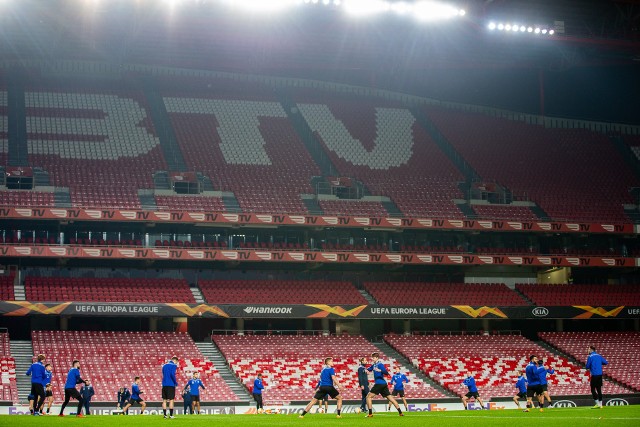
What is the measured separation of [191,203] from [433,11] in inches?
660

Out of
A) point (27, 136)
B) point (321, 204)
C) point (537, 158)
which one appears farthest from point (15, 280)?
point (537, 158)

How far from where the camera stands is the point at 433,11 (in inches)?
2055

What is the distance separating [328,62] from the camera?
211 ft

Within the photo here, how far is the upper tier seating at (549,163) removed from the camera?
193ft

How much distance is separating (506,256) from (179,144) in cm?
2030

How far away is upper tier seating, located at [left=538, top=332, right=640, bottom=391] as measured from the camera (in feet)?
163

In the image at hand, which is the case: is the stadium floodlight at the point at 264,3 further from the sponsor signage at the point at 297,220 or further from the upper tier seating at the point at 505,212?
the upper tier seating at the point at 505,212

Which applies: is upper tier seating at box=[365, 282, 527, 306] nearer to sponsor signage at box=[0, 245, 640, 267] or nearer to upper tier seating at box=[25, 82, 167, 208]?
sponsor signage at box=[0, 245, 640, 267]

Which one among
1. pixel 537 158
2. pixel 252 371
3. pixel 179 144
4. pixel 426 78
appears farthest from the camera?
pixel 426 78

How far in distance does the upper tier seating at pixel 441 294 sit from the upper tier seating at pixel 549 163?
6.07 m

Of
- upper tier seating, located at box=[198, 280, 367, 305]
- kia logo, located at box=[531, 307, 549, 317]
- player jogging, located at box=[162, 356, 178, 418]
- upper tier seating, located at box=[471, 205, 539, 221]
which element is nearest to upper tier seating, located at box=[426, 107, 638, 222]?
upper tier seating, located at box=[471, 205, 539, 221]

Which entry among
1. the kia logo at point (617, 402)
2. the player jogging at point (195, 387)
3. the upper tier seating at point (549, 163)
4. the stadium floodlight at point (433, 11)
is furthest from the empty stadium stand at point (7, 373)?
the upper tier seating at point (549, 163)

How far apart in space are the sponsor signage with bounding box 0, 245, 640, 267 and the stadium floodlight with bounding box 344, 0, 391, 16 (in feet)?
43.1

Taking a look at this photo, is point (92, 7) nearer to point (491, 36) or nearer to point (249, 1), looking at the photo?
point (249, 1)
